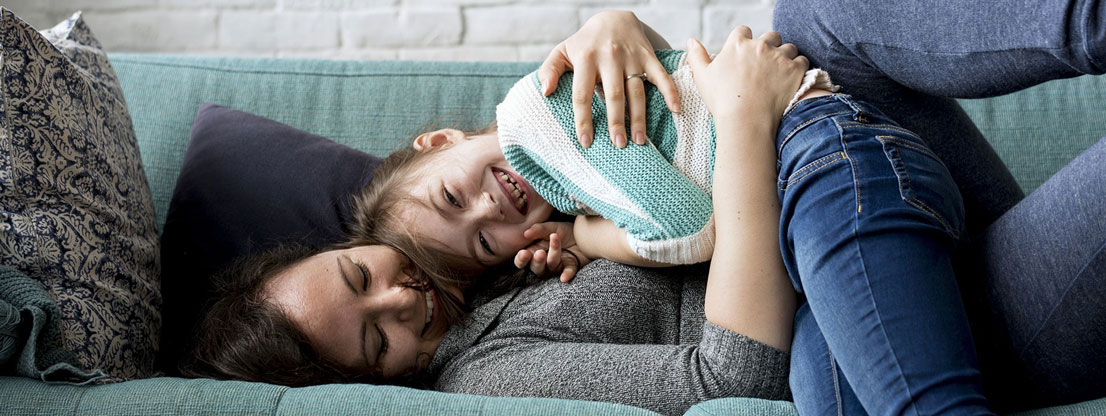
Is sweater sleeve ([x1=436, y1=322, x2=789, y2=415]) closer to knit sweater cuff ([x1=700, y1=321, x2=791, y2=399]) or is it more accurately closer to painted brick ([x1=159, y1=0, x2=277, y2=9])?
knit sweater cuff ([x1=700, y1=321, x2=791, y2=399])

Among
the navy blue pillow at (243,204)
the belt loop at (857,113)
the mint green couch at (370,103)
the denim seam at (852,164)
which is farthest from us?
the mint green couch at (370,103)

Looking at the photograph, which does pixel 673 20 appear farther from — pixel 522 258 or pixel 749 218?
pixel 749 218

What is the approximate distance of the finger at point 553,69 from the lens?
4.07ft

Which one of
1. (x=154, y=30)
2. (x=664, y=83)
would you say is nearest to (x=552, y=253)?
(x=664, y=83)

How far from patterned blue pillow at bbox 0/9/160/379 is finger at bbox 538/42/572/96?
0.67 metres

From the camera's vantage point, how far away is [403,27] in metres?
2.57

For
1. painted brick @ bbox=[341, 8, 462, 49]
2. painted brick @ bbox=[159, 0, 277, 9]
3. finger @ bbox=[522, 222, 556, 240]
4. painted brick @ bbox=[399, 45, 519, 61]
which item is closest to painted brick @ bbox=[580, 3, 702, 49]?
painted brick @ bbox=[399, 45, 519, 61]

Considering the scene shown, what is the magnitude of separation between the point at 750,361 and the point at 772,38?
487mm

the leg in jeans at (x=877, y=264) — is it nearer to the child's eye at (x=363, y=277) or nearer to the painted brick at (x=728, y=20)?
the child's eye at (x=363, y=277)

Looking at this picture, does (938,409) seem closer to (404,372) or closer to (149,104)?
(404,372)

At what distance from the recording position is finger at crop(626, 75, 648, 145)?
1184 millimetres

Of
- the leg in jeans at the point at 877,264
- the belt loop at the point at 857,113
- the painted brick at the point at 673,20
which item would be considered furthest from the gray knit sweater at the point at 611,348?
the painted brick at the point at 673,20

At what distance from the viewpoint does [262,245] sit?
145 centimetres

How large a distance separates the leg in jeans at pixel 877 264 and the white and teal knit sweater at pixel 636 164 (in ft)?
0.47
